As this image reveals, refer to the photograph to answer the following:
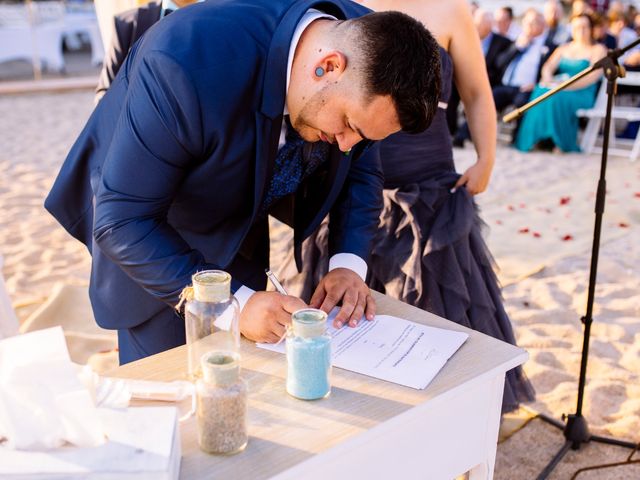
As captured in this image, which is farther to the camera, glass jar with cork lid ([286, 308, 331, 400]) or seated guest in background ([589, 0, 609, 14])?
seated guest in background ([589, 0, 609, 14])

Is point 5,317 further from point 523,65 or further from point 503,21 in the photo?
point 503,21

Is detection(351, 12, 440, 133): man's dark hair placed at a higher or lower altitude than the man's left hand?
higher

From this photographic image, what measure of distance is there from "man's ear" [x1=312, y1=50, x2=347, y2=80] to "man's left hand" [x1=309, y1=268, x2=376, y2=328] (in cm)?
46

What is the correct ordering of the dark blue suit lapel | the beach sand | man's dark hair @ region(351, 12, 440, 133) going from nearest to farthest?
1. man's dark hair @ region(351, 12, 440, 133)
2. the dark blue suit lapel
3. the beach sand

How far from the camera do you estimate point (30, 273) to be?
12.2 ft

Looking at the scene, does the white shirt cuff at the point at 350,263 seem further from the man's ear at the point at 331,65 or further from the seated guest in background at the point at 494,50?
the seated guest in background at the point at 494,50

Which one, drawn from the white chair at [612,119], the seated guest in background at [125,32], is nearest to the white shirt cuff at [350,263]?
the seated guest in background at [125,32]

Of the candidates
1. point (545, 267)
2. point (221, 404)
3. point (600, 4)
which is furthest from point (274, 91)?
point (600, 4)

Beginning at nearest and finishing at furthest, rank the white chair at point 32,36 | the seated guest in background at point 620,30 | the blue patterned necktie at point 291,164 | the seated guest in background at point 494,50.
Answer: the blue patterned necktie at point 291,164 → the seated guest in background at point 494,50 → the seated guest in background at point 620,30 → the white chair at point 32,36

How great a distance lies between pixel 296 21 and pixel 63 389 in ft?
2.72

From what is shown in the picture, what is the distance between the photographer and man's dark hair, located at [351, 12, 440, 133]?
1265mm

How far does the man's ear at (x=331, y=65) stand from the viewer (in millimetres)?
1305

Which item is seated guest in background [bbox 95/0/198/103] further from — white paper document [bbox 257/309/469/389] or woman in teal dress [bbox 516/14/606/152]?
woman in teal dress [bbox 516/14/606/152]

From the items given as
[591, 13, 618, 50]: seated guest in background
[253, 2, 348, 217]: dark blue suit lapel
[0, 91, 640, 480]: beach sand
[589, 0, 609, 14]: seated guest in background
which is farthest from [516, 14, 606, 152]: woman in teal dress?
[253, 2, 348, 217]: dark blue suit lapel
